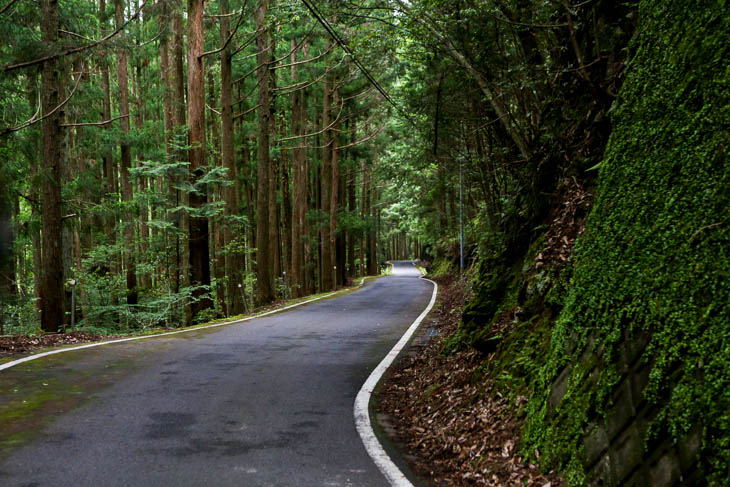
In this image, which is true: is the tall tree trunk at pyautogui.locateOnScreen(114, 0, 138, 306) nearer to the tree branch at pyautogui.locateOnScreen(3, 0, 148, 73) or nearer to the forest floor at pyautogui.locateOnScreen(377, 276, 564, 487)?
the tree branch at pyautogui.locateOnScreen(3, 0, 148, 73)

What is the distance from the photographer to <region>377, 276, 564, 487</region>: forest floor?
4.43 m

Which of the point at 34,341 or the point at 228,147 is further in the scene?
the point at 228,147

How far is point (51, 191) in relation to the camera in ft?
43.2

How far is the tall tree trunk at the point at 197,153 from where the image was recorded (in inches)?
675

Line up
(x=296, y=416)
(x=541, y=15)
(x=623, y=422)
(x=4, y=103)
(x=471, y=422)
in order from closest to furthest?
(x=623, y=422), (x=471, y=422), (x=296, y=416), (x=541, y=15), (x=4, y=103)

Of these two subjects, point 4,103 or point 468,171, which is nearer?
point 4,103

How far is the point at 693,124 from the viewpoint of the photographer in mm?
3752

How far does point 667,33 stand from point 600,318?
94.0 inches

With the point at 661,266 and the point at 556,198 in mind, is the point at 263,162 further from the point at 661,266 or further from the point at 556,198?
the point at 661,266

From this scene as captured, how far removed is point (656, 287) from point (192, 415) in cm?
485

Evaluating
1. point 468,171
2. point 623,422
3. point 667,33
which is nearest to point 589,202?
point 667,33

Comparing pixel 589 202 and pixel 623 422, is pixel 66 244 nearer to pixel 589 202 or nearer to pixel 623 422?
pixel 589 202

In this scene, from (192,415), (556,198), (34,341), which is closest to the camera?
(192,415)

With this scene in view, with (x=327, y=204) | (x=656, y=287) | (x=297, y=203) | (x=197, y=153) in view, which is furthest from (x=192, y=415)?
(x=327, y=204)
